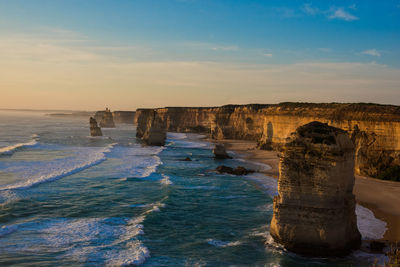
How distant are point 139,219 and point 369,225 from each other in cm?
1229

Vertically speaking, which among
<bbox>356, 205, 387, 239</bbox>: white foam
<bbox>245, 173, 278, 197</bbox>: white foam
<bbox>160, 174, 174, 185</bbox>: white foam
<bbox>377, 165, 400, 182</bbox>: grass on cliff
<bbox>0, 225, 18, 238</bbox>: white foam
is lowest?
<bbox>0, 225, 18, 238</bbox>: white foam

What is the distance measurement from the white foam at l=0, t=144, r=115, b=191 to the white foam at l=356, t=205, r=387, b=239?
23.2 metres

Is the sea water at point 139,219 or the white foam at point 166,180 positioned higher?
the white foam at point 166,180

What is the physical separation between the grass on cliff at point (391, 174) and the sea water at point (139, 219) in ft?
29.8

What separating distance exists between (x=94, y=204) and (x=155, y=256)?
9290mm

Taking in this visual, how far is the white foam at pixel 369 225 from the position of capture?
684 inches

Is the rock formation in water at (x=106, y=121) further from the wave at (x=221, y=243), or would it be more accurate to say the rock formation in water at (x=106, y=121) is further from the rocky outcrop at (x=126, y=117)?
the wave at (x=221, y=243)

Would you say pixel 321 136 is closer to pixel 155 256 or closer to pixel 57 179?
pixel 155 256

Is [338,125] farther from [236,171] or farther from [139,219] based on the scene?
[139,219]

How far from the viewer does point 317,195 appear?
15039 mm

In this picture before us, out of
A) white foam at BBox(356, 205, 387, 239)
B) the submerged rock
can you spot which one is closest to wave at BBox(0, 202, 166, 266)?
white foam at BBox(356, 205, 387, 239)

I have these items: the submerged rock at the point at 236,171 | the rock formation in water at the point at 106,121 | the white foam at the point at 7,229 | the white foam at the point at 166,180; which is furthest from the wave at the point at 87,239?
the rock formation in water at the point at 106,121

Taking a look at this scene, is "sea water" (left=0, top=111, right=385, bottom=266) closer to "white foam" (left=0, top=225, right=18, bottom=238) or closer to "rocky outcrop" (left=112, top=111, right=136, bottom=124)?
"white foam" (left=0, top=225, right=18, bottom=238)

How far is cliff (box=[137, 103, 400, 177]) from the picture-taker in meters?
31.3
